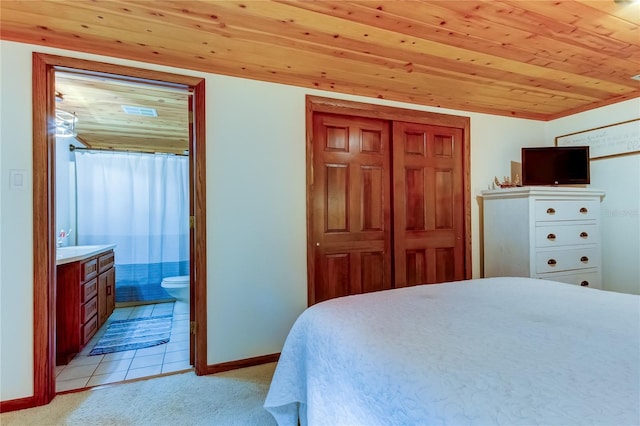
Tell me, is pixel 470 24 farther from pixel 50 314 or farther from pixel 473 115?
pixel 50 314

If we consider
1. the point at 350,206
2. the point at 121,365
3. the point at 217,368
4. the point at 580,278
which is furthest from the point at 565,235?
the point at 121,365

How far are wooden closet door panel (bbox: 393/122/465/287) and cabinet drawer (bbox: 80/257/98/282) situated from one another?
2.66 meters

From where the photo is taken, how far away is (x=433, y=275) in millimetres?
3129

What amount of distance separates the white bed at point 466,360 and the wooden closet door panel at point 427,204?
1.42 meters

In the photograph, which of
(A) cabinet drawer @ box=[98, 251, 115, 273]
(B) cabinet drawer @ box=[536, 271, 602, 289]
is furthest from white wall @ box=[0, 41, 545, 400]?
(B) cabinet drawer @ box=[536, 271, 602, 289]

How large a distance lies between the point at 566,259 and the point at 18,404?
13.5ft

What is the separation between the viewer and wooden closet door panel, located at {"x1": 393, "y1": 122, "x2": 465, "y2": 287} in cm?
298

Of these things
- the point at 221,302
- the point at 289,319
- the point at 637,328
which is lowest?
the point at 289,319

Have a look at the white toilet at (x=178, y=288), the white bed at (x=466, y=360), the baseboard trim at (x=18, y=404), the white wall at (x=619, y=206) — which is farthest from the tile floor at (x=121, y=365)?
the white wall at (x=619, y=206)

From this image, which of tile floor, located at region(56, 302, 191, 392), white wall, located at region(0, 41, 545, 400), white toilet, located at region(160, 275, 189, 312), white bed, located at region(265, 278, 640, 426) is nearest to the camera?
white bed, located at region(265, 278, 640, 426)

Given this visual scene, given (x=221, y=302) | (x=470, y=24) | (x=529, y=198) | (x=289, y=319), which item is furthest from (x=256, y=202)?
(x=529, y=198)

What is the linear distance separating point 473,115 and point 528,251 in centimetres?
146

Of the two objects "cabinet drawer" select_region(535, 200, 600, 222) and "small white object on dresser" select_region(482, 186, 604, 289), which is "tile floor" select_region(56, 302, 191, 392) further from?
"cabinet drawer" select_region(535, 200, 600, 222)

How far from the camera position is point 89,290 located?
2.75 metres
